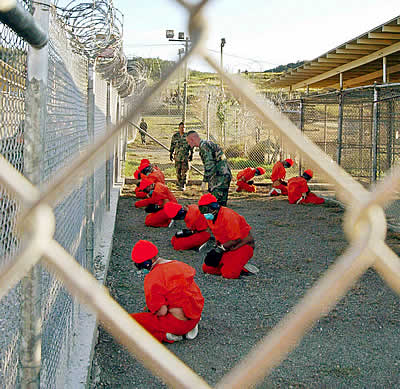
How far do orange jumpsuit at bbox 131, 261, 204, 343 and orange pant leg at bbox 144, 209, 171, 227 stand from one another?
4.59 meters

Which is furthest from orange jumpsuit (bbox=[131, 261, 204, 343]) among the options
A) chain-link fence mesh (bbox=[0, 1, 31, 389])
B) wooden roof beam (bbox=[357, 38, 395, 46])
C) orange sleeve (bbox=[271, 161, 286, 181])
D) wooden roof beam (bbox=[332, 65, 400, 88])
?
wooden roof beam (bbox=[332, 65, 400, 88])

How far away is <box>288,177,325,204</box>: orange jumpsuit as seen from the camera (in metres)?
11.3

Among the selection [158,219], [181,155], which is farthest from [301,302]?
[181,155]

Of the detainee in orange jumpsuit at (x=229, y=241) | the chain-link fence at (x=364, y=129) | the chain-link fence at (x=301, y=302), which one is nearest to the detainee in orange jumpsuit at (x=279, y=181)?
the chain-link fence at (x=364, y=129)

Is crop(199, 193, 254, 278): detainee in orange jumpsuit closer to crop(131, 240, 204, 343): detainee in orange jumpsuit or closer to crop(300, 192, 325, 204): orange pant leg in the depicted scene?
crop(131, 240, 204, 343): detainee in orange jumpsuit

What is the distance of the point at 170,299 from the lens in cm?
418

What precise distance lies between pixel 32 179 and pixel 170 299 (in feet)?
8.68

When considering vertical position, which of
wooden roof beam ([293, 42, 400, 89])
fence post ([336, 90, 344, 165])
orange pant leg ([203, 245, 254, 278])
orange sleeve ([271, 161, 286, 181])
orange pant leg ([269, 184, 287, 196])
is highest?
wooden roof beam ([293, 42, 400, 89])

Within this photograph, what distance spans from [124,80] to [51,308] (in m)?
8.48

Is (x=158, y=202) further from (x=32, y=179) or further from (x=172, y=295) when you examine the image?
(x=32, y=179)

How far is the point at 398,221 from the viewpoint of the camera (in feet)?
27.1

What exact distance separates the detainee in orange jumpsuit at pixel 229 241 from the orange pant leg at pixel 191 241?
117cm

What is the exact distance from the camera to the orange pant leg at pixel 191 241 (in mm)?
7336

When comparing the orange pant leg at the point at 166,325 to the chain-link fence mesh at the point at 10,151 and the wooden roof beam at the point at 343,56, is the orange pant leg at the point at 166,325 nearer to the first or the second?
the chain-link fence mesh at the point at 10,151
